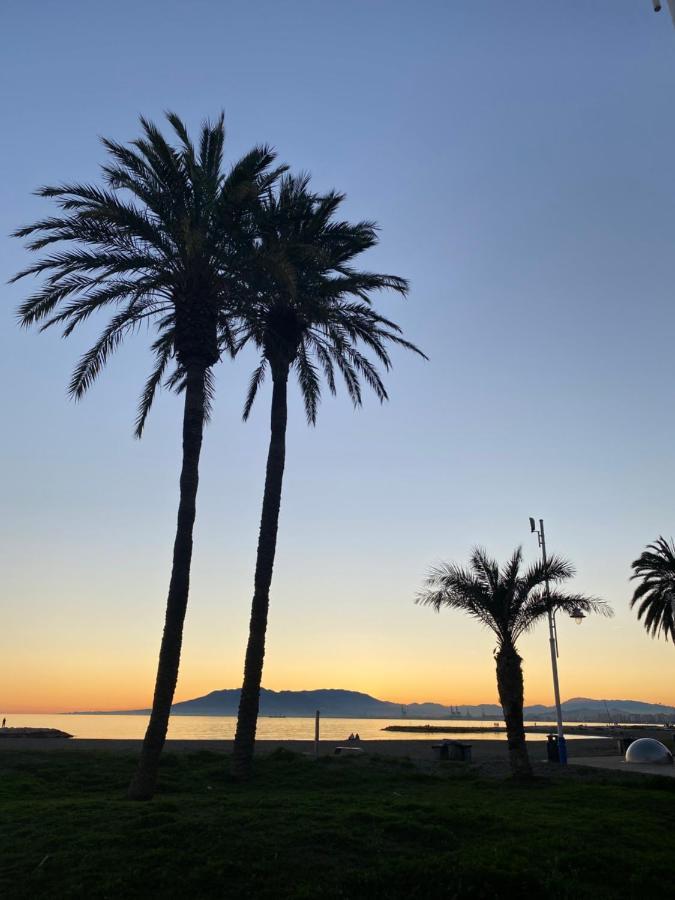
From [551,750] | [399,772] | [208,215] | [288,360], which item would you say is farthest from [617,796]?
[208,215]

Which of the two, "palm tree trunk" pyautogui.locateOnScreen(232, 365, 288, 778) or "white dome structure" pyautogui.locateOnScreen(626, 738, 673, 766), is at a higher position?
"palm tree trunk" pyautogui.locateOnScreen(232, 365, 288, 778)

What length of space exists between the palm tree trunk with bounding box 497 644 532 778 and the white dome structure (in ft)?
32.9

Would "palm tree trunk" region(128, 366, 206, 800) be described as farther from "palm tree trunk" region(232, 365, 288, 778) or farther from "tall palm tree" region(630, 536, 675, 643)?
"tall palm tree" region(630, 536, 675, 643)

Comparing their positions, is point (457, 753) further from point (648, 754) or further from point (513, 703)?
point (513, 703)

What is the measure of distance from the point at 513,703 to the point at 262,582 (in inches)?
331

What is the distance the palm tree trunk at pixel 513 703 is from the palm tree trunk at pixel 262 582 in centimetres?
739

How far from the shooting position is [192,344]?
19156 mm

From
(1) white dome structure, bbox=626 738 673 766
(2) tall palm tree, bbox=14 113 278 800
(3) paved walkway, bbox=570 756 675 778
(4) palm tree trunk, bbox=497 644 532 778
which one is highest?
(2) tall palm tree, bbox=14 113 278 800

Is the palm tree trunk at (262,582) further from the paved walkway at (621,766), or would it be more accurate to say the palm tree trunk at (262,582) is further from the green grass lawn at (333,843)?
the paved walkway at (621,766)

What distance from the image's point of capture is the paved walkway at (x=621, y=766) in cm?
2503

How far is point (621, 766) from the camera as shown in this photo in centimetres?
2775

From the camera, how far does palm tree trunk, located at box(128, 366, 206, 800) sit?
54.3ft

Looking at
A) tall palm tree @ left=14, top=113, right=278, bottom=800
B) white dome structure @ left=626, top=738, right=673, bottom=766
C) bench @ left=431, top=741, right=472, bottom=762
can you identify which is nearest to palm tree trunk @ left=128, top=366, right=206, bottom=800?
tall palm tree @ left=14, top=113, right=278, bottom=800

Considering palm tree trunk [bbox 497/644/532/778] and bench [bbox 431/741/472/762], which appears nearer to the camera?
palm tree trunk [bbox 497/644/532/778]
